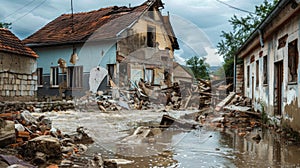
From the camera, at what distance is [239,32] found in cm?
2756

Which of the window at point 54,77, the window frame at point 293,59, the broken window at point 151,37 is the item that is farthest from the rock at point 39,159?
the broken window at point 151,37

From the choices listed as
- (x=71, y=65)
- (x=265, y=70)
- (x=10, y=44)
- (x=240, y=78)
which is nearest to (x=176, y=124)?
(x=265, y=70)

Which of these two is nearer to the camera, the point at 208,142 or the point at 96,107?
the point at 208,142

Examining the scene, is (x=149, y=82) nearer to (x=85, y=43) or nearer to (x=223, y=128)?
(x=85, y=43)

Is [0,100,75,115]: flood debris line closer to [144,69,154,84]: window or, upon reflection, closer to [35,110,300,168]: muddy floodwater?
[35,110,300,168]: muddy floodwater

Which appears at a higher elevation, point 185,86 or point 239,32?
point 239,32

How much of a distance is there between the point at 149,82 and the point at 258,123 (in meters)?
12.0

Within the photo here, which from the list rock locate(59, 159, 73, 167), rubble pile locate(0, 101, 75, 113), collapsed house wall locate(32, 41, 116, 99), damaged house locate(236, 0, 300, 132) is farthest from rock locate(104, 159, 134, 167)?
collapsed house wall locate(32, 41, 116, 99)

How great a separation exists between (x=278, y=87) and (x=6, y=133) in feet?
22.8

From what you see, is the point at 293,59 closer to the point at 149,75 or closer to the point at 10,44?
the point at 10,44

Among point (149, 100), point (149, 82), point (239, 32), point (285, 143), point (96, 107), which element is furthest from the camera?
point (239, 32)

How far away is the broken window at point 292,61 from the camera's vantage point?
6.80 m

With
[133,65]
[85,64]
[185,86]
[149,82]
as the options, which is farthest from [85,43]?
[185,86]

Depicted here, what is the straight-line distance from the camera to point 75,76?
19609mm
